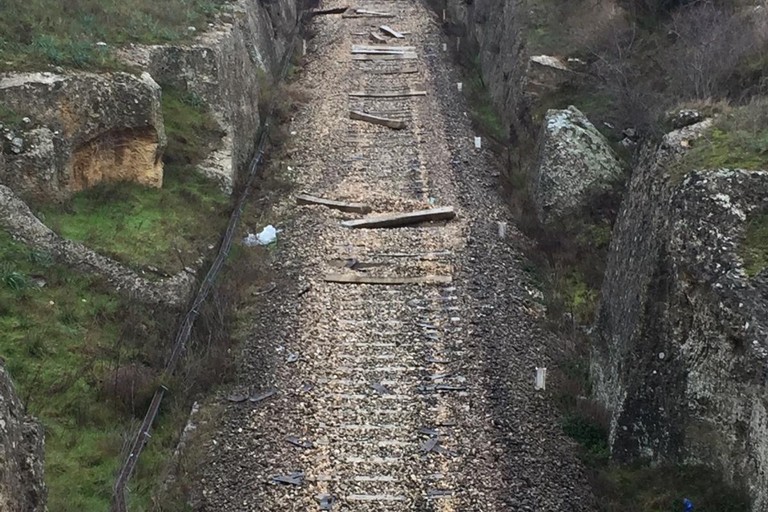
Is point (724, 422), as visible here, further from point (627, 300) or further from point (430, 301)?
point (430, 301)

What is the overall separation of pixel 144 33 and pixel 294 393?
905cm

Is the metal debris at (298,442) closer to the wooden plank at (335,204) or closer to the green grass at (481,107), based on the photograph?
the wooden plank at (335,204)

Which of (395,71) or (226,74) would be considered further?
(395,71)

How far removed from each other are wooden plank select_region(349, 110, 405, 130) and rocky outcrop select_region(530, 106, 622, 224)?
5.17 m

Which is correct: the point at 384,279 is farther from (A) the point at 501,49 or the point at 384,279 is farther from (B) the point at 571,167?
(A) the point at 501,49

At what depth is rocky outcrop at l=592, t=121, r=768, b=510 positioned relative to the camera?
25.9ft

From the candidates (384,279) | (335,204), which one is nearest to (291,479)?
(384,279)

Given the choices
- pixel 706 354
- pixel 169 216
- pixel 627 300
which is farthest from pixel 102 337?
pixel 706 354

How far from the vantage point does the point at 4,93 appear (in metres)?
12.7

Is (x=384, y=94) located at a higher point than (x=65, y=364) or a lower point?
lower

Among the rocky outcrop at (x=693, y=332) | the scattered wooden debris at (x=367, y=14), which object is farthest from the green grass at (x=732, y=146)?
the scattered wooden debris at (x=367, y=14)

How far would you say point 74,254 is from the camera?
11.9 meters

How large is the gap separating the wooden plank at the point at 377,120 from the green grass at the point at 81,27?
162 inches

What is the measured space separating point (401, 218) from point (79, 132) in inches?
227
